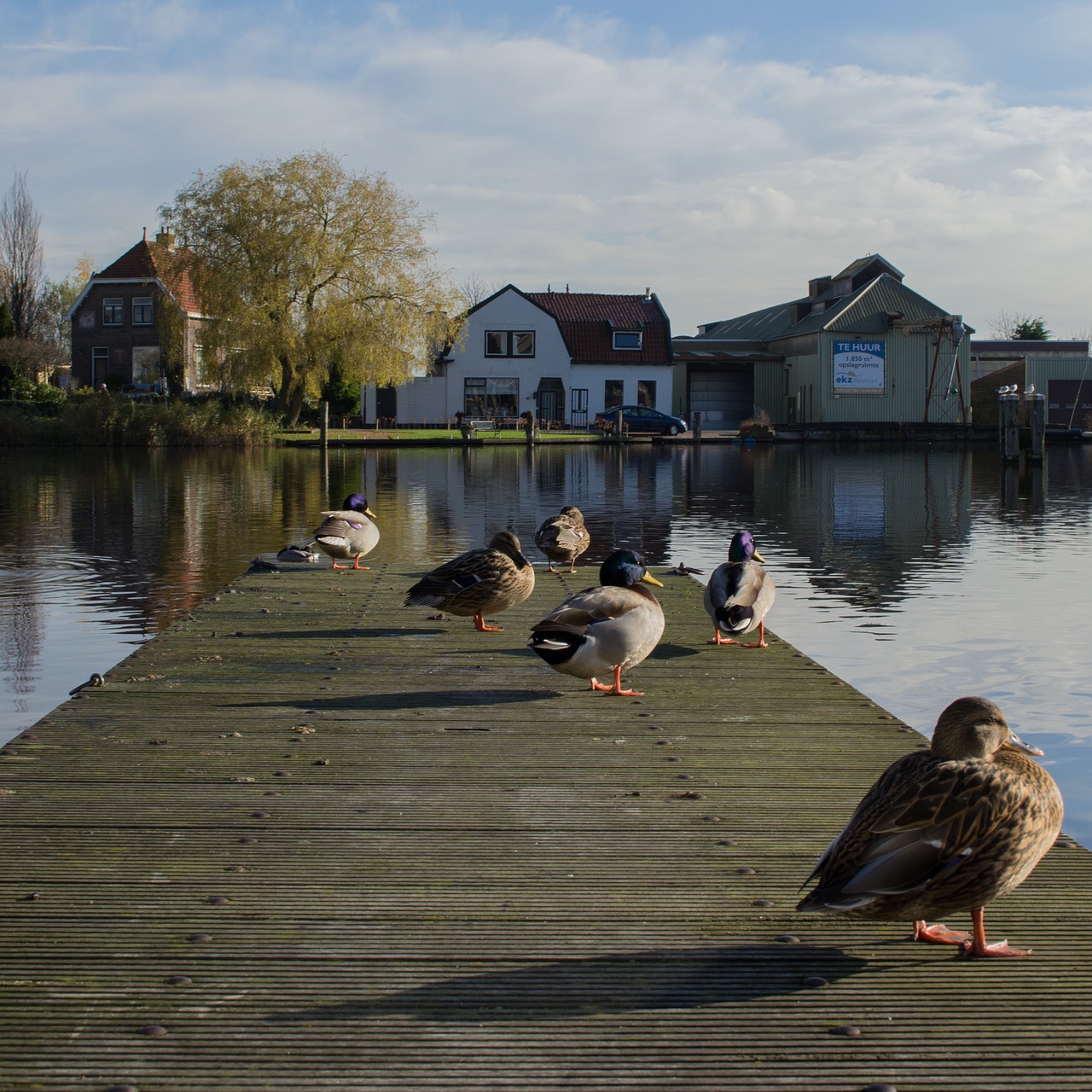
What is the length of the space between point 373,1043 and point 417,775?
2.54 meters

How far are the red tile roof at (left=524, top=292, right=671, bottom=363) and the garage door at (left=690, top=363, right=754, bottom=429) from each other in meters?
5.20

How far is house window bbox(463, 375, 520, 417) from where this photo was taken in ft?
239

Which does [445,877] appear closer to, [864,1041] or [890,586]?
[864,1041]

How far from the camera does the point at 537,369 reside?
239 ft

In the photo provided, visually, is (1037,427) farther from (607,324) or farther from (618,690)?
(618,690)

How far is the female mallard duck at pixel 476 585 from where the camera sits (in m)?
9.78

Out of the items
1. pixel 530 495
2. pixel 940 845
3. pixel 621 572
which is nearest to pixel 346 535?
pixel 621 572

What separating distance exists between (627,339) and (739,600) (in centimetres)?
6506

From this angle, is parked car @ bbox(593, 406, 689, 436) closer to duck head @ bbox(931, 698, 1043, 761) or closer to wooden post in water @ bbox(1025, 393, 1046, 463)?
wooden post in water @ bbox(1025, 393, 1046, 463)

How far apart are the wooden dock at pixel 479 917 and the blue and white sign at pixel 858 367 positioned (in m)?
62.8

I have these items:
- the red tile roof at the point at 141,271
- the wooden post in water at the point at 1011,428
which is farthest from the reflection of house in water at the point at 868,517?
the red tile roof at the point at 141,271

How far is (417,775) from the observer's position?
5.91 metres

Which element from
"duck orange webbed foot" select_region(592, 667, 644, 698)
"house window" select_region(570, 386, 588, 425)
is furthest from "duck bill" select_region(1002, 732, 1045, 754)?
"house window" select_region(570, 386, 588, 425)

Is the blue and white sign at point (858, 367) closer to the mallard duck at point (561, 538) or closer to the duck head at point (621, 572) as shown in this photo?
the mallard duck at point (561, 538)
